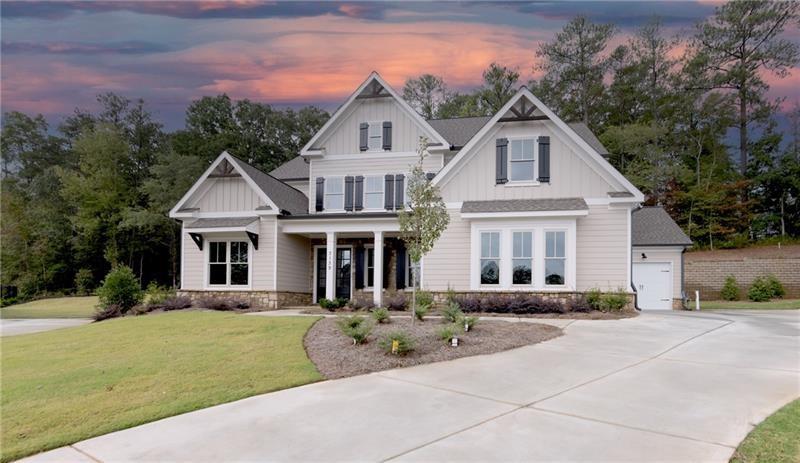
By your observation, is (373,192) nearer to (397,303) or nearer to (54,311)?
(397,303)

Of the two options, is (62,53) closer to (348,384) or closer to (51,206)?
(348,384)

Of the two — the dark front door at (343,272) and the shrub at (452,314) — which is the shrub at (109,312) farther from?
the shrub at (452,314)

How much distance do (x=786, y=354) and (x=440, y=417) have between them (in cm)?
691

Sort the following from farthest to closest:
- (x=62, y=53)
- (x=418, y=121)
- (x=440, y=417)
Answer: (x=418, y=121) → (x=62, y=53) → (x=440, y=417)

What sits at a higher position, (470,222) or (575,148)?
(575,148)

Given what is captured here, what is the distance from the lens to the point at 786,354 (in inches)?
326

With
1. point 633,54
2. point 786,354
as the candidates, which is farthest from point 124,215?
point 633,54

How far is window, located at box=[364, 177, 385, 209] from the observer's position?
19766 millimetres

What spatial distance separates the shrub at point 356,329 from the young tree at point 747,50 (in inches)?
1402

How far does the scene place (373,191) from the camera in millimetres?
19844

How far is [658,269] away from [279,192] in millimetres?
15295

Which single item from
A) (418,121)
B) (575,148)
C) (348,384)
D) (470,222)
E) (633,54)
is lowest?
→ (348,384)

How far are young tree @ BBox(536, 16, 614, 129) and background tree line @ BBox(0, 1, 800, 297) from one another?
10cm

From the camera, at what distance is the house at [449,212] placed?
15.1m
